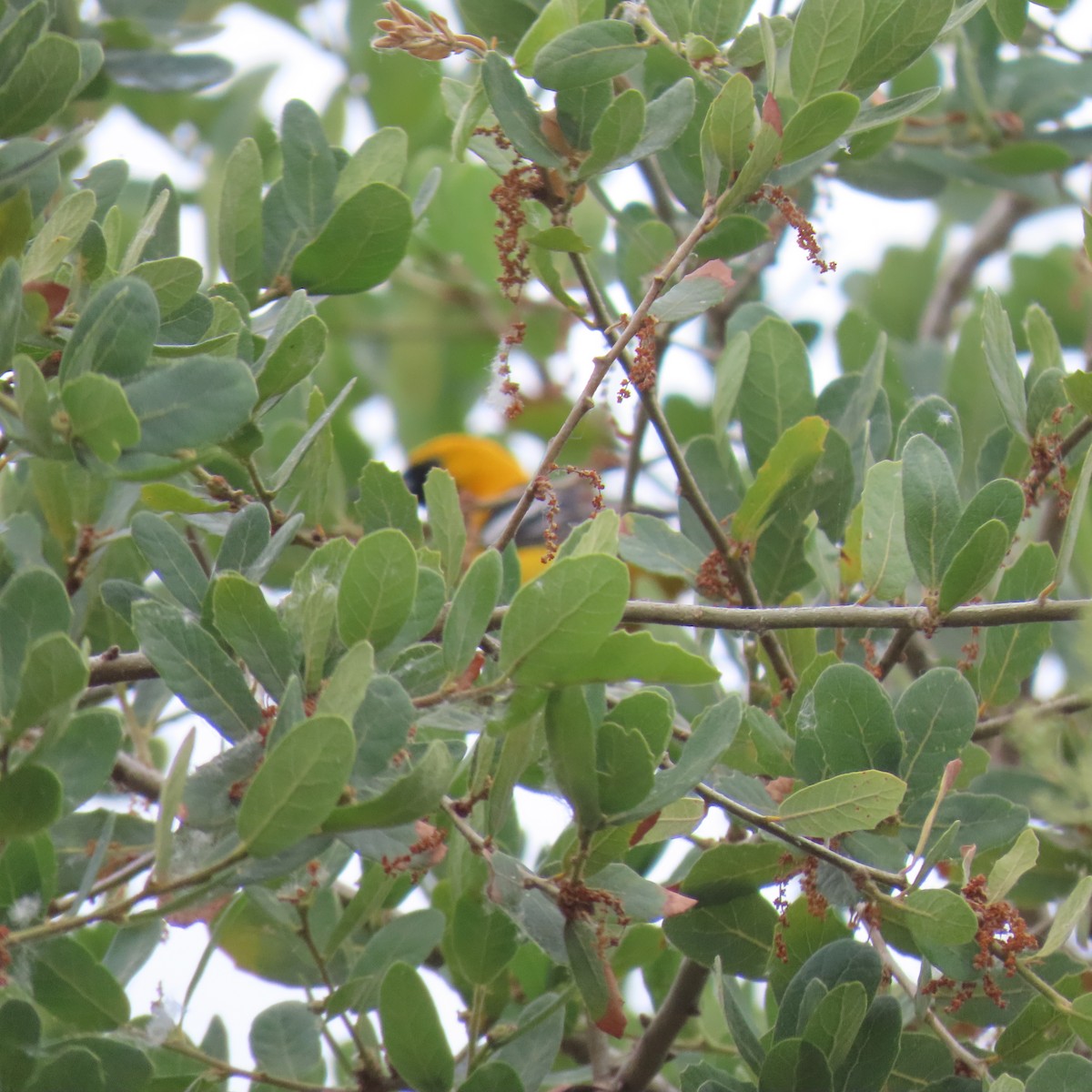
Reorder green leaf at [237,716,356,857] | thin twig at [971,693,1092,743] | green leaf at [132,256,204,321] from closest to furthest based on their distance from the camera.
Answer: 1. green leaf at [237,716,356,857]
2. green leaf at [132,256,204,321]
3. thin twig at [971,693,1092,743]

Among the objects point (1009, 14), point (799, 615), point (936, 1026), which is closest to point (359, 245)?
point (799, 615)

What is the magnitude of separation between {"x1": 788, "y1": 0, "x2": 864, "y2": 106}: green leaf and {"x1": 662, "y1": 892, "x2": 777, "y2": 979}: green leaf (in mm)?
702

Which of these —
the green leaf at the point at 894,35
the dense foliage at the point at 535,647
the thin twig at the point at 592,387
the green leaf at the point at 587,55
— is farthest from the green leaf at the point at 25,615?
the green leaf at the point at 894,35

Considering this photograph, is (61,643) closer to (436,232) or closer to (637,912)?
(637,912)

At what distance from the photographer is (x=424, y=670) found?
40.4 inches

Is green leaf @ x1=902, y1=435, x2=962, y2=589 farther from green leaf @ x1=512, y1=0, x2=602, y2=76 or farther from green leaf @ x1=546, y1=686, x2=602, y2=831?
green leaf @ x1=512, y1=0, x2=602, y2=76

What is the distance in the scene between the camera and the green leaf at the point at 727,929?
1.24 metres

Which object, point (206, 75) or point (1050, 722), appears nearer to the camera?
point (1050, 722)

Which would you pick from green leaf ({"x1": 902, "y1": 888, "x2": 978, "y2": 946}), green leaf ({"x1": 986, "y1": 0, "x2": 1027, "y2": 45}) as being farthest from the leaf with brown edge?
green leaf ({"x1": 986, "y1": 0, "x2": 1027, "y2": 45})

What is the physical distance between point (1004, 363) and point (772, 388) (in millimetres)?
296

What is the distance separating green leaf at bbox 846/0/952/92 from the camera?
43.6 inches

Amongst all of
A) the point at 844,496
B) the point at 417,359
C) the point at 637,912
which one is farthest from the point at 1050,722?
the point at 417,359

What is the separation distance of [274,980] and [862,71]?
1129mm

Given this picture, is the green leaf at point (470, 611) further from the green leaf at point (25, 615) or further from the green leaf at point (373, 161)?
the green leaf at point (373, 161)
